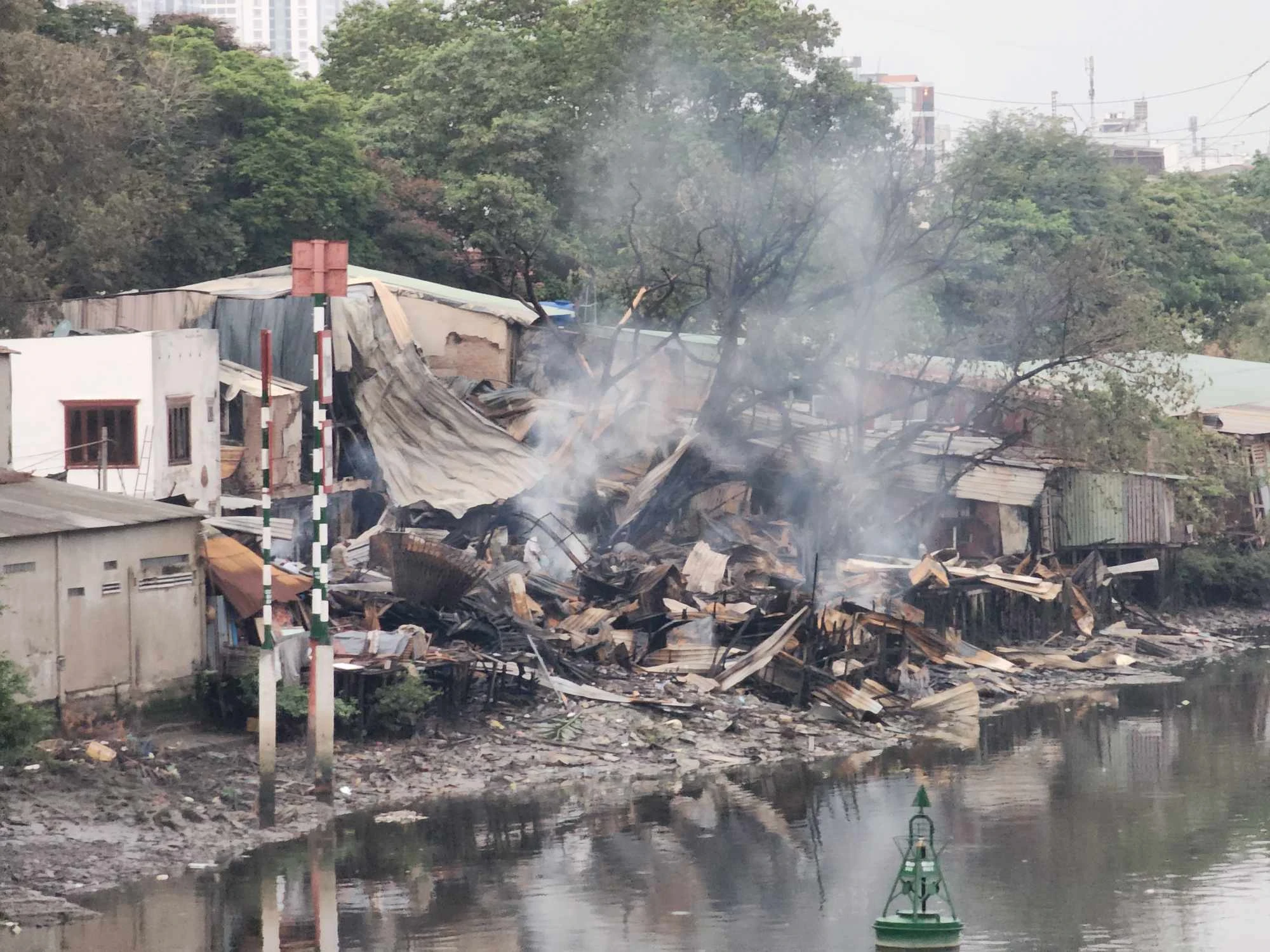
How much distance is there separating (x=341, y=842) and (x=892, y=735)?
9.16 m

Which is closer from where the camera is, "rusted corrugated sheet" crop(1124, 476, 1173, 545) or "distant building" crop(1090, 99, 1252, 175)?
"rusted corrugated sheet" crop(1124, 476, 1173, 545)

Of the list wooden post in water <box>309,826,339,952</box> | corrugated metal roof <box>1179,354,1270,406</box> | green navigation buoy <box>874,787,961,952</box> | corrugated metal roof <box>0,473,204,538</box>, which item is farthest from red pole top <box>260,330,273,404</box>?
corrugated metal roof <box>1179,354,1270,406</box>

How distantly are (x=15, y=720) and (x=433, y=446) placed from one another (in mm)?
13596

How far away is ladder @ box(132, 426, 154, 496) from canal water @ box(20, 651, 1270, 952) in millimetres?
7493

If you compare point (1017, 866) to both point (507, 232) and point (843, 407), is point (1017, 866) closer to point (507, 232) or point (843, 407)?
point (843, 407)

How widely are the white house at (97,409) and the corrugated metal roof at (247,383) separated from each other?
2.88m

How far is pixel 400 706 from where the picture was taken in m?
21.1

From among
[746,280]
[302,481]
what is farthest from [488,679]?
[746,280]

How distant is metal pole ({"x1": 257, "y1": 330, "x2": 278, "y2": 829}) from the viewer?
17641 mm

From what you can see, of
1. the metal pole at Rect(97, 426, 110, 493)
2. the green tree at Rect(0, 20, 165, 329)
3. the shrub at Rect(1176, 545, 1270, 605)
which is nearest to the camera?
the metal pole at Rect(97, 426, 110, 493)

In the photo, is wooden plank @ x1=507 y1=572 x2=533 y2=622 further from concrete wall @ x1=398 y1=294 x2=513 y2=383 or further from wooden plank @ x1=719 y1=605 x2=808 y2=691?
concrete wall @ x1=398 y1=294 x2=513 y2=383

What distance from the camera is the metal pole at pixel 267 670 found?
17.6m

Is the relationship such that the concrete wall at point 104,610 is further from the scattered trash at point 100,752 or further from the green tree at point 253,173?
the green tree at point 253,173

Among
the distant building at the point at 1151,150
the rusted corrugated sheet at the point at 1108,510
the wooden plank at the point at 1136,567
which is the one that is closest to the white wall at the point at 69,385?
the rusted corrugated sheet at the point at 1108,510
